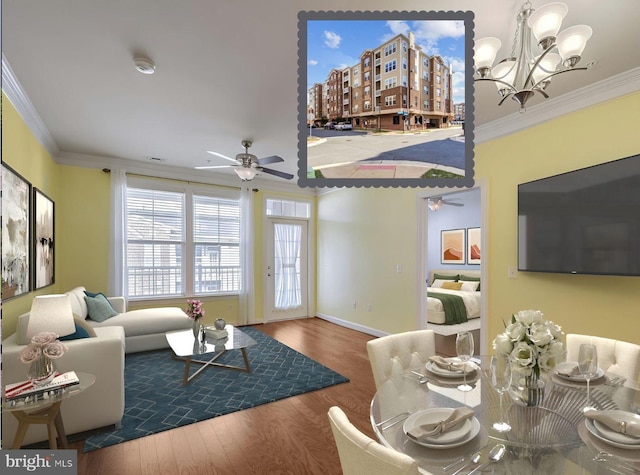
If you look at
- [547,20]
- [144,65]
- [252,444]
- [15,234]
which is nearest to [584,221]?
[547,20]

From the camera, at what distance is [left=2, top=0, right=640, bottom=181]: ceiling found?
74.7 inches

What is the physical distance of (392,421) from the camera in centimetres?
126

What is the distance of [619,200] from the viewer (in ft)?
7.79

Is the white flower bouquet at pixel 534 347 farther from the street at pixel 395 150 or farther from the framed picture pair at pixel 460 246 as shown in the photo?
the framed picture pair at pixel 460 246

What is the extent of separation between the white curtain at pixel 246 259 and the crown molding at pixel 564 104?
12.4ft

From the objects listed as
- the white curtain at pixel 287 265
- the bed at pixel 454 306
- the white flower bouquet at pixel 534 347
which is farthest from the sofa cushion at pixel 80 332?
the bed at pixel 454 306

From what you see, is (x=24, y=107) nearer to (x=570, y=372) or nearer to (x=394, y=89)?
(x=394, y=89)

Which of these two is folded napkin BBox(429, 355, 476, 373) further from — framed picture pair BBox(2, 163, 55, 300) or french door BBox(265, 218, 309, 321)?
french door BBox(265, 218, 309, 321)

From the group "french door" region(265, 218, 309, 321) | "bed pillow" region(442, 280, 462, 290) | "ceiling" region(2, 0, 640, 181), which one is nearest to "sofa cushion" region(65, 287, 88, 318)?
"ceiling" region(2, 0, 640, 181)

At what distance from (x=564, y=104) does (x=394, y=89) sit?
271 cm

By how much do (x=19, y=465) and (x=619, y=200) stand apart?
3.86 meters

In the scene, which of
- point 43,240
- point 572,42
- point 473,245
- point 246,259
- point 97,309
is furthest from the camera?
point 473,245

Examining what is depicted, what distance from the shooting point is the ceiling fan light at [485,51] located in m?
1.64

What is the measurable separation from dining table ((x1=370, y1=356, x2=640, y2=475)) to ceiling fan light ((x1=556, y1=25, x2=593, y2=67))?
158 centimetres
